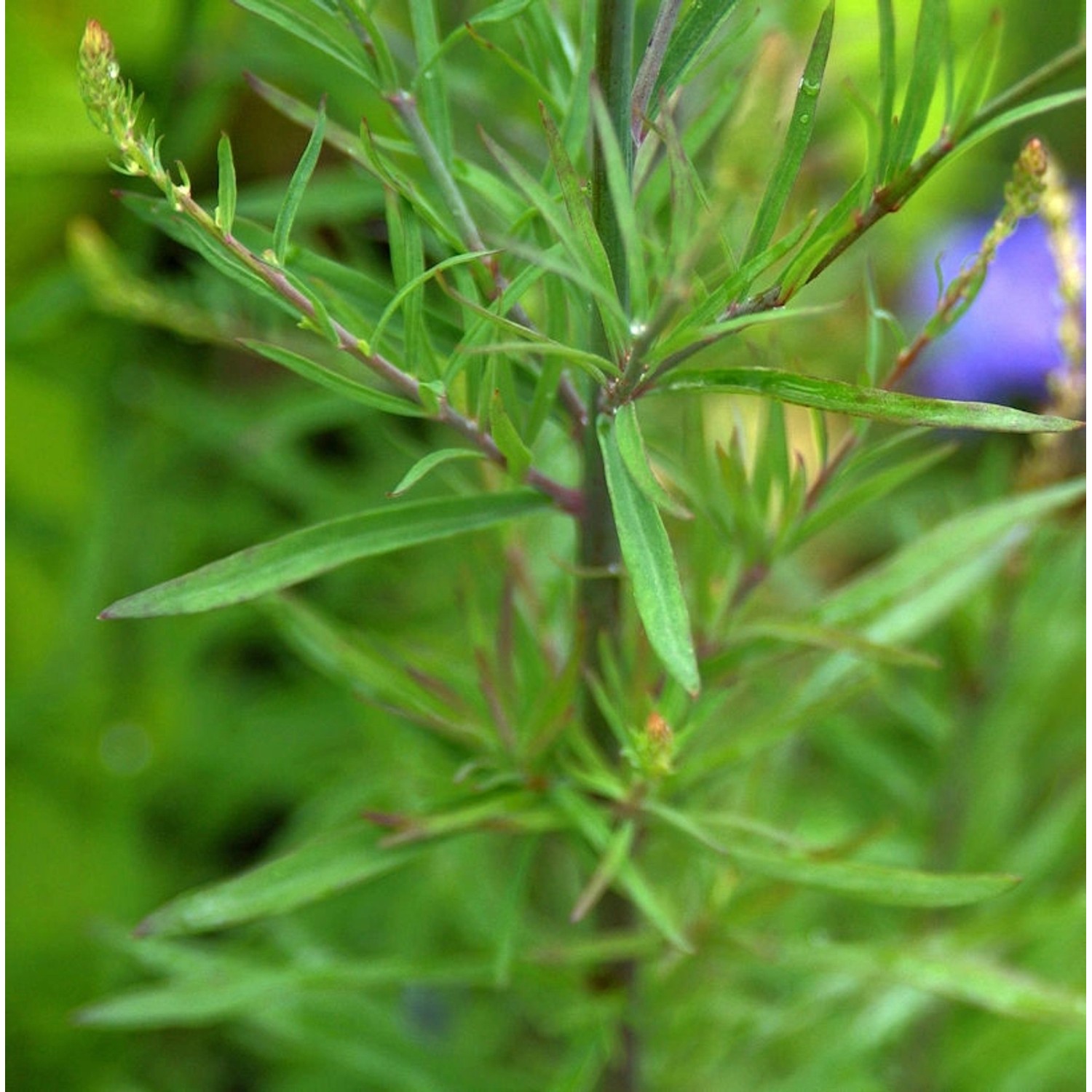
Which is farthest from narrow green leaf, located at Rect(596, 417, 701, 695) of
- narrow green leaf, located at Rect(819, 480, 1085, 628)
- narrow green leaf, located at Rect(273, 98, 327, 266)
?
narrow green leaf, located at Rect(819, 480, 1085, 628)

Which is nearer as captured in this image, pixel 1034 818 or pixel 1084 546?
pixel 1084 546

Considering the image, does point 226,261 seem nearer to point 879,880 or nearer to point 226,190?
point 226,190

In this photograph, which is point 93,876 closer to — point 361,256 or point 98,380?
point 98,380

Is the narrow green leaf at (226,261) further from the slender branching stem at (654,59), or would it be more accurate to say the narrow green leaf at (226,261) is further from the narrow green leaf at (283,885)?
the narrow green leaf at (283,885)

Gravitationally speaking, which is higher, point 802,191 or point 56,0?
point 56,0

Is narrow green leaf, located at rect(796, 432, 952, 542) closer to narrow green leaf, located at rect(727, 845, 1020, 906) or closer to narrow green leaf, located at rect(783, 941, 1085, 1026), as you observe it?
narrow green leaf, located at rect(727, 845, 1020, 906)

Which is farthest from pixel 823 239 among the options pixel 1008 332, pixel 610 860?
pixel 1008 332

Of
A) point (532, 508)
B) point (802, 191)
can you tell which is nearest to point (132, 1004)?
point (532, 508)
